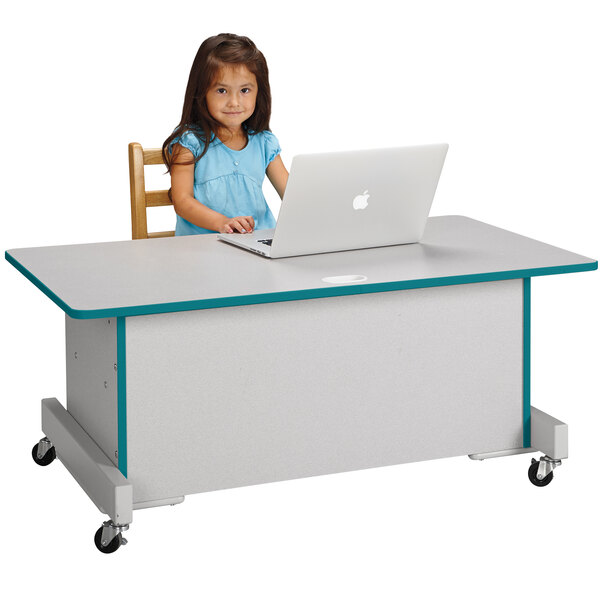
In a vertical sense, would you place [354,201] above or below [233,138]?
below

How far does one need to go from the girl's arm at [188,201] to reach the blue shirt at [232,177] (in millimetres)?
46

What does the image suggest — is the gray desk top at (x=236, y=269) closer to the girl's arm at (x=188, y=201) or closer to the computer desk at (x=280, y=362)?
the computer desk at (x=280, y=362)

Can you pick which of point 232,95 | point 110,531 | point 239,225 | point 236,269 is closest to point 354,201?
point 236,269

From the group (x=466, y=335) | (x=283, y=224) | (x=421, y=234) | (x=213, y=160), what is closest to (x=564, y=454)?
(x=466, y=335)

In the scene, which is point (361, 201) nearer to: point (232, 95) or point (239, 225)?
point (239, 225)

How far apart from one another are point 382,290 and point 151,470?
877 mm

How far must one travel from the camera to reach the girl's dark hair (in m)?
5.13

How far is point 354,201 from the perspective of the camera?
4629 millimetres

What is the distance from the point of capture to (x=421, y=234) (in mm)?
4895

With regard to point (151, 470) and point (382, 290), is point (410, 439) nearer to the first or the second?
point (382, 290)

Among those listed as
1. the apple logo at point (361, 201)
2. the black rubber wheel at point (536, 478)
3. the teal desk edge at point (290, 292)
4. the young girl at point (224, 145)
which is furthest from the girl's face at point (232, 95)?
the black rubber wheel at point (536, 478)

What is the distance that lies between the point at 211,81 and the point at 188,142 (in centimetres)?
24

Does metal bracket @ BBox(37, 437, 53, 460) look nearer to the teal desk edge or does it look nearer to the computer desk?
the computer desk

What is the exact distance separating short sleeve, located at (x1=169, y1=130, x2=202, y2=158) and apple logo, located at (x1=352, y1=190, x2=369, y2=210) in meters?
0.86
